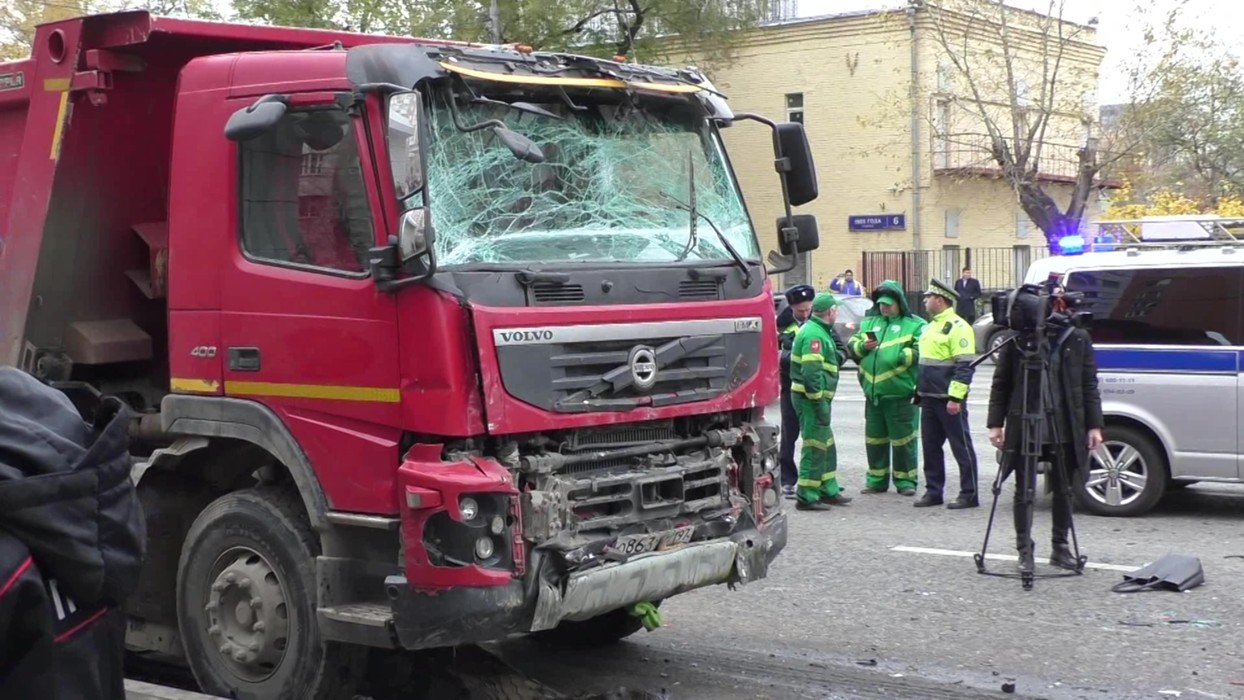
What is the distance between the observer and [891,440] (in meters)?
11.9

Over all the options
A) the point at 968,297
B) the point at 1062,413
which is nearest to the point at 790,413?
the point at 1062,413

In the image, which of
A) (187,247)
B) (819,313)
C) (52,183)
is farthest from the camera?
(819,313)

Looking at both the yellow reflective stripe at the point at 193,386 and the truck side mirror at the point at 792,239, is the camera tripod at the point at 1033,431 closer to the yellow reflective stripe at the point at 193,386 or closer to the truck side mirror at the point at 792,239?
the truck side mirror at the point at 792,239

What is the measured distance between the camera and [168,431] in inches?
245

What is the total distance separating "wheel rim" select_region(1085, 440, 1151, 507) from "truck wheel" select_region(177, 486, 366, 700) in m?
6.68

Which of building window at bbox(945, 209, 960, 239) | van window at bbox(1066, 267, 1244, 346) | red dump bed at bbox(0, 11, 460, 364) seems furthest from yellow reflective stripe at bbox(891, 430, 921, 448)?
building window at bbox(945, 209, 960, 239)

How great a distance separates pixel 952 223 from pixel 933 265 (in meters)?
1.50

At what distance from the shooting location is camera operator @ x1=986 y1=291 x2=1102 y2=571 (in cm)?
865

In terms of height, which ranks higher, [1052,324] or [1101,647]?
[1052,324]

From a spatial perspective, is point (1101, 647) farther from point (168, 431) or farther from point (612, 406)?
point (168, 431)

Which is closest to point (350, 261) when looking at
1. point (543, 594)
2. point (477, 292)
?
point (477, 292)

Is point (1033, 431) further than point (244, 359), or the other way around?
point (1033, 431)

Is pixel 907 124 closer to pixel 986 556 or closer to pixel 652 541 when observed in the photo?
pixel 986 556

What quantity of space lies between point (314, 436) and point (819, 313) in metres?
6.65
